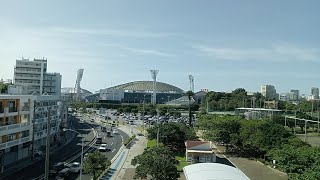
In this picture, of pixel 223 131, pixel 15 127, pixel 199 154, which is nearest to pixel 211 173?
pixel 199 154

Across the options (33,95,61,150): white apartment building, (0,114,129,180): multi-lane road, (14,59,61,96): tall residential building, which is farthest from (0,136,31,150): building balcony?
(14,59,61,96): tall residential building

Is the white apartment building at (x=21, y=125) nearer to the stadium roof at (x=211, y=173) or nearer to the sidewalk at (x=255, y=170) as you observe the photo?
the stadium roof at (x=211, y=173)

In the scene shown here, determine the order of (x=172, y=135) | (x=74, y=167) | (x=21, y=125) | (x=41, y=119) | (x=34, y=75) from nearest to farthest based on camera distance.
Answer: (x=74, y=167) < (x=21, y=125) < (x=41, y=119) < (x=172, y=135) < (x=34, y=75)

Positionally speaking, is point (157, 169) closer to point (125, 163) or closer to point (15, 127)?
point (125, 163)

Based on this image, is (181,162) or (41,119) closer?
(181,162)

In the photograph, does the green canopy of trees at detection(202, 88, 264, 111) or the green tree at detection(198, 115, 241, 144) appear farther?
the green canopy of trees at detection(202, 88, 264, 111)

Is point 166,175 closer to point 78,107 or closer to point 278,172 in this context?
point 278,172

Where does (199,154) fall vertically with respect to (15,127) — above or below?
below

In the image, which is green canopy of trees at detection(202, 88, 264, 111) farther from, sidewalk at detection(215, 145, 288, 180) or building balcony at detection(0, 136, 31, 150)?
building balcony at detection(0, 136, 31, 150)
